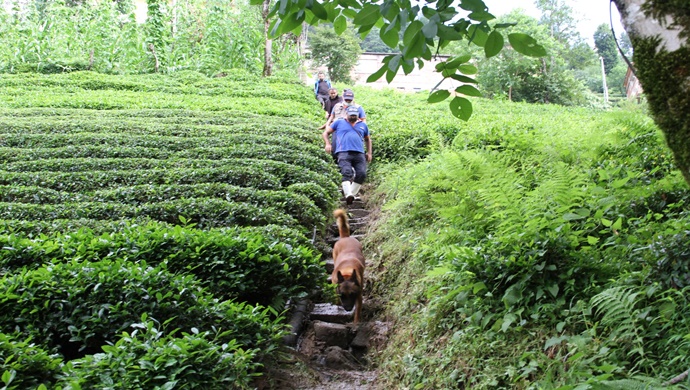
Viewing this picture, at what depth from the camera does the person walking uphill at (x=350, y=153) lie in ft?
37.5

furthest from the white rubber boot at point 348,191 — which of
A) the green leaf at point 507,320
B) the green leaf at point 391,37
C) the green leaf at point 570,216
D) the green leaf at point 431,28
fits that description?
the green leaf at point 431,28

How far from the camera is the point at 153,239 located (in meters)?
6.62

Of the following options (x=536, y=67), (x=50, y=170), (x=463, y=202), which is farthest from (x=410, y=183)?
(x=536, y=67)

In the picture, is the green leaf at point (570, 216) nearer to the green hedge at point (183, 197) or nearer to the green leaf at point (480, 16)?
the green leaf at point (480, 16)

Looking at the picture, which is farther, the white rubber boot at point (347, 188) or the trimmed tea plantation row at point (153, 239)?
the white rubber boot at point (347, 188)

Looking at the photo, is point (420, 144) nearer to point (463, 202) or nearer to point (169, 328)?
point (463, 202)

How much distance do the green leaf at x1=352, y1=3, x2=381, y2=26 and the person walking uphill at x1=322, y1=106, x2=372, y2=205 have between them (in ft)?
26.3

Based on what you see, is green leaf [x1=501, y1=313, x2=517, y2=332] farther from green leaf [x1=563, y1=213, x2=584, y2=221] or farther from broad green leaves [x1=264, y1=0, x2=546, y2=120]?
broad green leaves [x1=264, y1=0, x2=546, y2=120]

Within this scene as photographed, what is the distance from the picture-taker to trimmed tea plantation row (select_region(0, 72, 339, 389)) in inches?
168

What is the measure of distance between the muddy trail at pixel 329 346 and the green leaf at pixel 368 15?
3304 mm

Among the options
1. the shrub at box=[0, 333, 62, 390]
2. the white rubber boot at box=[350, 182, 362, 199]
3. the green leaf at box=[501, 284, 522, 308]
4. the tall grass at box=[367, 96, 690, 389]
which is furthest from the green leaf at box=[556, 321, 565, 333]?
the white rubber boot at box=[350, 182, 362, 199]

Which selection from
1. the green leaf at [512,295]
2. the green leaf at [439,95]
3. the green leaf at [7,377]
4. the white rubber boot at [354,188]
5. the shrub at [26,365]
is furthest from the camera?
the white rubber boot at [354,188]

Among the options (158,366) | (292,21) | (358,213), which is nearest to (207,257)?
(158,366)

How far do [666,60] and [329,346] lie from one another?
17.4 feet
